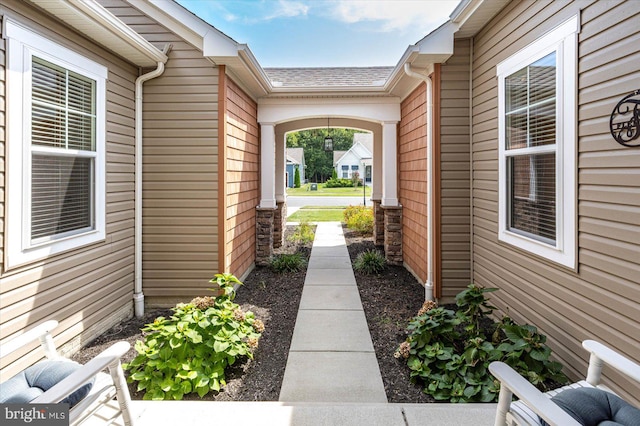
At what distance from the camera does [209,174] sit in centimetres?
480

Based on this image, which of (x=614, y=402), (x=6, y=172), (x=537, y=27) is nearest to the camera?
(x=614, y=402)

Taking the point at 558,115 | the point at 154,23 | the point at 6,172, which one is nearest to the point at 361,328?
the point at 558,115

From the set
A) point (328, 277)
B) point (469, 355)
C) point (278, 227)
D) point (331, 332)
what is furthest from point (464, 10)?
point (278, 227)

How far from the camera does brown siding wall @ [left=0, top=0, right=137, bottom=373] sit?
9.50ft

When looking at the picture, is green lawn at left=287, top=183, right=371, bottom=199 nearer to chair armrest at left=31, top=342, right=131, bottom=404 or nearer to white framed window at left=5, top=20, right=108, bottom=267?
white framed window at left=5, top=20, right=108, bottom=267

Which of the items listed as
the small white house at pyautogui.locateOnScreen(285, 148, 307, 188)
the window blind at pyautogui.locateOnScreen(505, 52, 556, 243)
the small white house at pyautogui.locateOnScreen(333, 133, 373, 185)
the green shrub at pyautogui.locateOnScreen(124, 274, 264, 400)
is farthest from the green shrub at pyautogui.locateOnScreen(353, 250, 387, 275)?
the small white house at pyautogui.locateOnScreen(285, 148, 307, 188)

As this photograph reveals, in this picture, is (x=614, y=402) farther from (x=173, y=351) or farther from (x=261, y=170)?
(x=261, y=170)

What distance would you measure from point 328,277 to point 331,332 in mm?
2268

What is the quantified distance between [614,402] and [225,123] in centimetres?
457

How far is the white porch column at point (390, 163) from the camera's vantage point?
7016mm

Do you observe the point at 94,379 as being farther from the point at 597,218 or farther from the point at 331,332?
the point at 597,218

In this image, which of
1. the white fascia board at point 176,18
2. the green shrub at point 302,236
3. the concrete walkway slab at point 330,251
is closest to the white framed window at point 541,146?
the white fascia board at point 176,18

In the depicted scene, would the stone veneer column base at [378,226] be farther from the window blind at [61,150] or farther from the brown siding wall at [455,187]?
the window blind at [61,150]

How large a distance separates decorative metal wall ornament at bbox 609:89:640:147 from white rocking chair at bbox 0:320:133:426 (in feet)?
11.0
